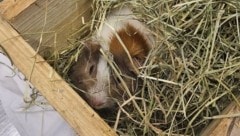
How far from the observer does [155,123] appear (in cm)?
114

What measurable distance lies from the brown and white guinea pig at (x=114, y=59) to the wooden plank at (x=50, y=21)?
87 mm

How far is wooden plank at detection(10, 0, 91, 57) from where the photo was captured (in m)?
1.19

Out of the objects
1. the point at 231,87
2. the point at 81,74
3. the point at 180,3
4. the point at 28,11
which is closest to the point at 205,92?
the point at 231,87

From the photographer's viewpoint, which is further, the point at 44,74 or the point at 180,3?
the point at 180,3

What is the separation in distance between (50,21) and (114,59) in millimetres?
224

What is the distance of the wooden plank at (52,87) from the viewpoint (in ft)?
3.21

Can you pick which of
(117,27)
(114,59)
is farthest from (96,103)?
(117,27)

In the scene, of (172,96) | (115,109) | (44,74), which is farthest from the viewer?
(115,109)

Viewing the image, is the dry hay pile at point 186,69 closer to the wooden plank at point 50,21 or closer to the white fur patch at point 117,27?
the white fur patch at point 117,27

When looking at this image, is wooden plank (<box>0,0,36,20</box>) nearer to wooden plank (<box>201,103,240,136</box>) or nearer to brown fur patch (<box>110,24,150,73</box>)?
brown fur patch (<box>110,24,150,73</box>)

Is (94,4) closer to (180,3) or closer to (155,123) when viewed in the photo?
(180,3)

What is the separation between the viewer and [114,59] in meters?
1.26

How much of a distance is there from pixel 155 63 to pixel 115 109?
0.65 ft

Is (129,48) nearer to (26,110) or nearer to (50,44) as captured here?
(50,44)
